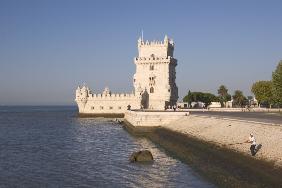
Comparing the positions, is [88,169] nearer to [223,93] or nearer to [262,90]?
[262,90]

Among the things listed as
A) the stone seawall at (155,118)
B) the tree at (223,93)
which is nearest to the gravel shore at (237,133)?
the stone seawall at (155,118)

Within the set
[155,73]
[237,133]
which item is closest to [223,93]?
[155,73]

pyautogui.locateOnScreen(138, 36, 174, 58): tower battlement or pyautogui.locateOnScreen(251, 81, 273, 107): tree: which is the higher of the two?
pyautogui.locateOnScreen(138, 36, 174, 58): tower battlement

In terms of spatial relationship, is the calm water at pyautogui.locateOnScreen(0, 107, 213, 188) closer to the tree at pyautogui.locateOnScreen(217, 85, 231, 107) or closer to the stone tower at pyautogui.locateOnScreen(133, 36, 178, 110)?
the stone tower at pyautogui.locateOnScreen(133, 36, 178, 110)

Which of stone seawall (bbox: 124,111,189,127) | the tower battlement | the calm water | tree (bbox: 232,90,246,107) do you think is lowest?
the calm water

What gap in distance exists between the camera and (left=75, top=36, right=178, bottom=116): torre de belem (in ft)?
356

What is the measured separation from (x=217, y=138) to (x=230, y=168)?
38.4ft

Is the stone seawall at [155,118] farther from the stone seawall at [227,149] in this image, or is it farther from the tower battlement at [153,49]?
the tower battlement at [153,49]

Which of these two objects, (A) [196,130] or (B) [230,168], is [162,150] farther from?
(B) [230,168]

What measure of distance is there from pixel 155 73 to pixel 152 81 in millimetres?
1930

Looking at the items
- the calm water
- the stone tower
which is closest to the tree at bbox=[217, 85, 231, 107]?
the stone tower

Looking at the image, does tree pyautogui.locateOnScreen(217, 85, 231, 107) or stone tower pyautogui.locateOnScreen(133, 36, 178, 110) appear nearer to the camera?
stone tower pyautogui.locateOnScreen(133, 36, 178, 110)

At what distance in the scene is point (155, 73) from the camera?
109062 millimetres

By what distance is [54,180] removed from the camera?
2895 cm
